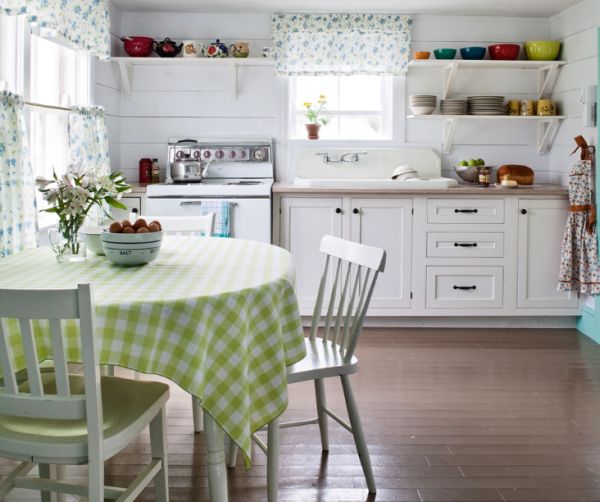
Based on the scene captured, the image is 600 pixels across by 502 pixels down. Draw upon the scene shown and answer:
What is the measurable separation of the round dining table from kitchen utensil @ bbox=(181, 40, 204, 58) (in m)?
3.14

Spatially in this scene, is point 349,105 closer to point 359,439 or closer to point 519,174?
point 519,174

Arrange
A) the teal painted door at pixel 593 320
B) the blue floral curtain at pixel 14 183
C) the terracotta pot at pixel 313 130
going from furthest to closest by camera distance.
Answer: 1. the terracotta pot at pixel 313 130
2. the teal painted door at pixel 593 320
3. the blue floral curtain at pixel 14 183

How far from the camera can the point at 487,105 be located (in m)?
5.29

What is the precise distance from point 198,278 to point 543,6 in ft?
A: 12.7

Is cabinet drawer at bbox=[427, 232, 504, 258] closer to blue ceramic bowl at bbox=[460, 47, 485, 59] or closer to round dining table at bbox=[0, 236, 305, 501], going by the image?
blue ceramic bowl at bbox=[460, 47, 485, 59]

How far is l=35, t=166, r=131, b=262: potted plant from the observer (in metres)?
2.44

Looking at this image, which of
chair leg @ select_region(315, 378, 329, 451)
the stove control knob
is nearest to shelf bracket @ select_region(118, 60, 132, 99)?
the stove control knob

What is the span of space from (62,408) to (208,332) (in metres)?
0.40

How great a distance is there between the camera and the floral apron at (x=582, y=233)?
472cm

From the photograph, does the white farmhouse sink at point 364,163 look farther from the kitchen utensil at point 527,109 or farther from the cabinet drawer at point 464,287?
the cabinet drawer at point 464,287

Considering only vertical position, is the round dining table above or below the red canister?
below

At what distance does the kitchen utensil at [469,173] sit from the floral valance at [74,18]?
2497 mm

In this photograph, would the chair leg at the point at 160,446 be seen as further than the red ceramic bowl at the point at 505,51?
No

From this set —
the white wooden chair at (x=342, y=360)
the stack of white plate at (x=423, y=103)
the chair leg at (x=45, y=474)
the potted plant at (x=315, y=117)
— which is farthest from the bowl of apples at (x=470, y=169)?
the chair leg at (x=45, y=474)
